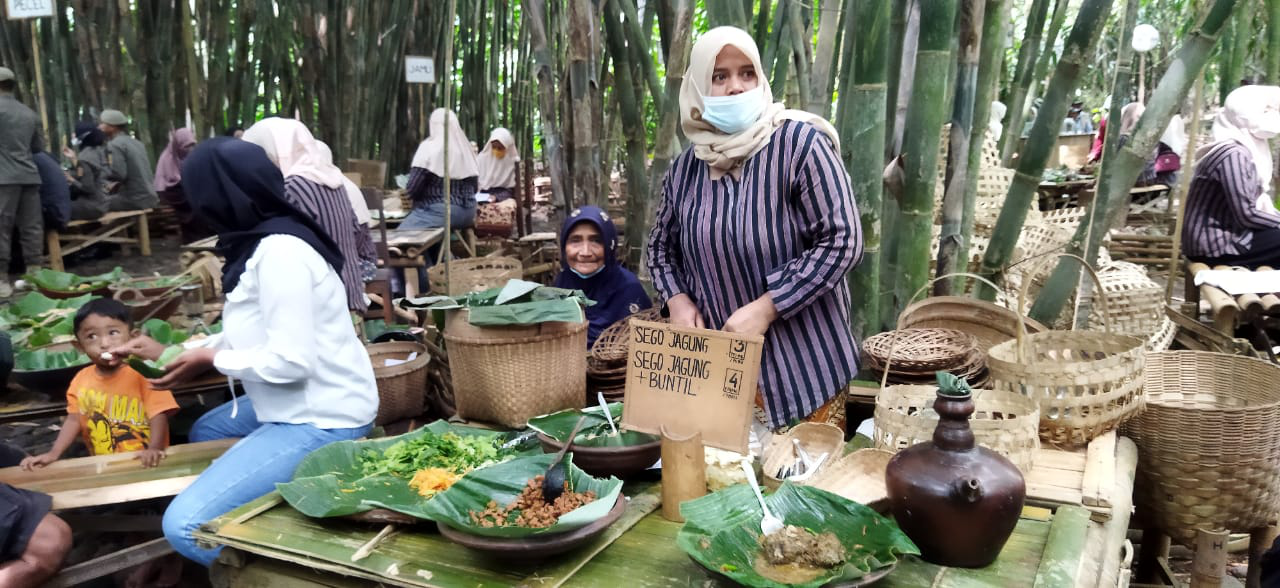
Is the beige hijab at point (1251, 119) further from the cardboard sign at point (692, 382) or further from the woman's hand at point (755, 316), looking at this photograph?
the cardboard sign at point (692, 382)

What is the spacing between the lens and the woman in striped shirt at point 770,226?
2023mm

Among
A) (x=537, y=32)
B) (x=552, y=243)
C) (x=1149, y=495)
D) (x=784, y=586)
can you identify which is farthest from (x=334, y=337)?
(x=552, y=243)

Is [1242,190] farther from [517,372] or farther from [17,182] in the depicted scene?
[17,182]

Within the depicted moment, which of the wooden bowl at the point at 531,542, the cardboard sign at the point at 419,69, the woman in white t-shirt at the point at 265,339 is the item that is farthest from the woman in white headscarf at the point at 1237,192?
the cardboard sign at the point at 419,69

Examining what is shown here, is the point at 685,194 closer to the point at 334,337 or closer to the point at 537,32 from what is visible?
the point at 334,337

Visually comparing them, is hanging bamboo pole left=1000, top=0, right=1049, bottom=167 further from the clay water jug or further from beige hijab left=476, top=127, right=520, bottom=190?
beige hijab left=476, top=127, right=520, bottom=190

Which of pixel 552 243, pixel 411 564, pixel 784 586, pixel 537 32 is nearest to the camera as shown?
pixel 784 586

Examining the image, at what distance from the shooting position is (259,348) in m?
2.30

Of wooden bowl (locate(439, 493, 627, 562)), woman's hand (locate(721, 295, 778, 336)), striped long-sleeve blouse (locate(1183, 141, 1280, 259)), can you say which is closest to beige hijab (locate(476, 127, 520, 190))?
striped long-sleeve blouse (locate(1183, 141, 1280, 259))

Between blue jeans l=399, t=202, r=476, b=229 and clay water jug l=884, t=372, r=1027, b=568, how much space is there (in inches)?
205

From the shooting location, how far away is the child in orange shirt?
268 centimetres

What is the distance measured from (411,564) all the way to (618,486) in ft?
1.47

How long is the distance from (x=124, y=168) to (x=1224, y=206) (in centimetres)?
812

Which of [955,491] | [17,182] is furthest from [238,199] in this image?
[17,182]
